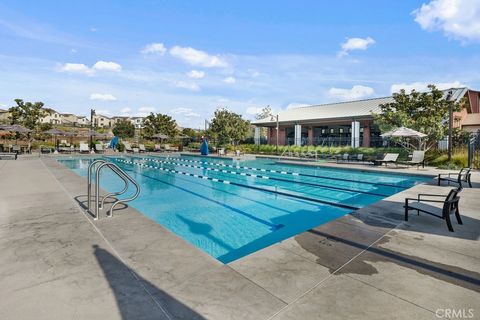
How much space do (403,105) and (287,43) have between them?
8799 millimetres

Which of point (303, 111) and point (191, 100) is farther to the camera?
point (303, 111)

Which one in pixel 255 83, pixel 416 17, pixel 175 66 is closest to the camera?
pixel 416 17

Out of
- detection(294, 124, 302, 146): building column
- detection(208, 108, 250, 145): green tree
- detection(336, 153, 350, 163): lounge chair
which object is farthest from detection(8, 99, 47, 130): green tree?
detection(336, 153, 350, 163): lounge chair

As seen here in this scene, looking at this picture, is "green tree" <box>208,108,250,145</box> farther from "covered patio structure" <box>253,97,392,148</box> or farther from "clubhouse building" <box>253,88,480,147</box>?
"covered patio structure" <box>253,97,392,148</box>

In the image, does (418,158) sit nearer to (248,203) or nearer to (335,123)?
(248,203)

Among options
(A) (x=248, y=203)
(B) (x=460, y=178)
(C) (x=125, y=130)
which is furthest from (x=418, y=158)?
(C) (x=125, y=130)

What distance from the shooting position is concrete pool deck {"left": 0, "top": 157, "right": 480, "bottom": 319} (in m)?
2.16

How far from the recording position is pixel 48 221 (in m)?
4.48

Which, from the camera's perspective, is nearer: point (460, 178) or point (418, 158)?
point (460, 178)

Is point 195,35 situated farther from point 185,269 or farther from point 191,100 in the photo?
point 185,269

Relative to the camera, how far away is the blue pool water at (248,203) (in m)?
5.62

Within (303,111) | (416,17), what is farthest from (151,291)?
(303,111)

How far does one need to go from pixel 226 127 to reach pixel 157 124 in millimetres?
15286

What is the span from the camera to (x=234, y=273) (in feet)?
9.12
